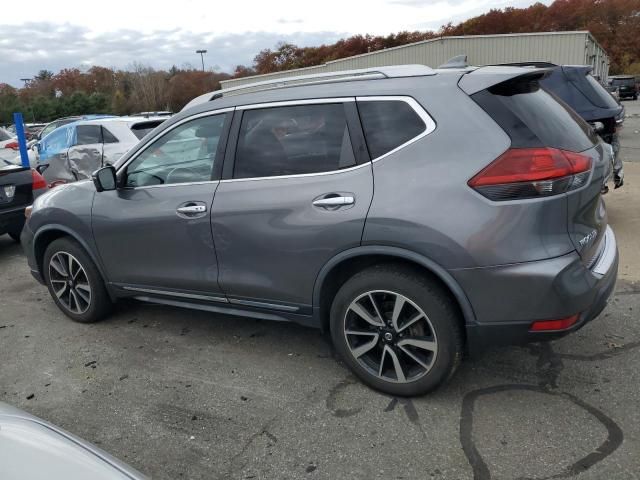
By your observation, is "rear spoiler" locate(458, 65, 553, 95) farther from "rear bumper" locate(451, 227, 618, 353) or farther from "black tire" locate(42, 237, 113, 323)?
"black tire" locate(42, 237, 113, 323)

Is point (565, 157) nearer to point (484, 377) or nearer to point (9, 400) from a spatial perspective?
point (484, 377)

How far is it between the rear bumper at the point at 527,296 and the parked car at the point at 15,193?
623cm

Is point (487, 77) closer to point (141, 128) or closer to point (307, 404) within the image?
point (307, 404)

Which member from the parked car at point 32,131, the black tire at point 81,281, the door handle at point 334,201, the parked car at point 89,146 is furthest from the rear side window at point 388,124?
the parked car at point 32,131

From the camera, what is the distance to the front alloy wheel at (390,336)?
295 cm

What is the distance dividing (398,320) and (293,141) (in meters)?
1.23

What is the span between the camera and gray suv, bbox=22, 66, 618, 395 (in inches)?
104

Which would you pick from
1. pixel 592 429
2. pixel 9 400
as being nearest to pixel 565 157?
pixel 592 429

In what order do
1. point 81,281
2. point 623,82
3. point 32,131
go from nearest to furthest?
point 81,281, point 32,131, point 623,82

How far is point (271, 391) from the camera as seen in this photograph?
10.8ft

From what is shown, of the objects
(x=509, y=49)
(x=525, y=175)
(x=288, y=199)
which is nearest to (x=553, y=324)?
(x=525, y=175)

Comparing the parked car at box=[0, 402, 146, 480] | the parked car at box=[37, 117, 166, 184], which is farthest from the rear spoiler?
the parked car at box=[37, 117, 166, 184]

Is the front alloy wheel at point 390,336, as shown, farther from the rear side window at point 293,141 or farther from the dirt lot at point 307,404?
the rear side window at point 293,141

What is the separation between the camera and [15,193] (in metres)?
6.97
